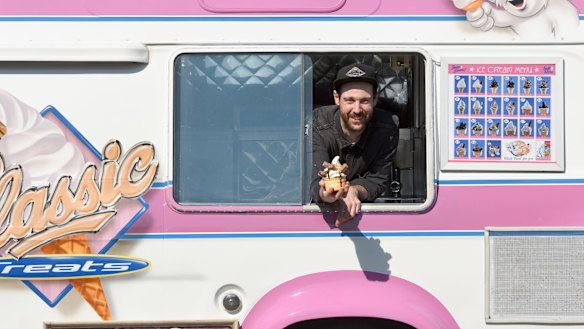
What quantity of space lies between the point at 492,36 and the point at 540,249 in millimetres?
1120

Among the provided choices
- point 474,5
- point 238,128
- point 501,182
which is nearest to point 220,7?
point 238,128

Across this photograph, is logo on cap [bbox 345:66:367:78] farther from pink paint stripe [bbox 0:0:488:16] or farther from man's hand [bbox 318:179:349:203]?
man's hand [bbox 318:179:349:203]

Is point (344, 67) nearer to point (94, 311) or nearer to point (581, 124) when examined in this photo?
point (581, 124)

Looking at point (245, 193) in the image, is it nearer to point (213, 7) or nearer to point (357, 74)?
point (357, 74)

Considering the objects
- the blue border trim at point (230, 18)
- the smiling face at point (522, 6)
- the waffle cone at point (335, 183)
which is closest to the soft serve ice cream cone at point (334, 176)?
the waffle cone at point (335, 183)

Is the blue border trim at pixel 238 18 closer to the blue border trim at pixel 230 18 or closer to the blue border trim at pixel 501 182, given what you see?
the blue border trim at pixel 230 18

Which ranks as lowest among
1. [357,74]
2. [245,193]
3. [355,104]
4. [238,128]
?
[245,193]

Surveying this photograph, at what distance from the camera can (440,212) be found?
3.97 metres

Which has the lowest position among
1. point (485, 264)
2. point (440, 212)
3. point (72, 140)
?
point (485, 264)

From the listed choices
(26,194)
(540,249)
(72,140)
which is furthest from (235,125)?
(540,249)

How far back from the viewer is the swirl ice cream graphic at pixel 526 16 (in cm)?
395

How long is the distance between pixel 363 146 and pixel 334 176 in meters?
0.56

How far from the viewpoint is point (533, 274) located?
13.0ft

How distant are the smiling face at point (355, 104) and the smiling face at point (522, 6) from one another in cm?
80
